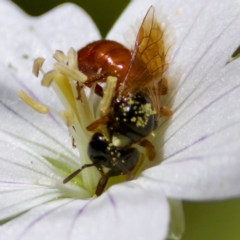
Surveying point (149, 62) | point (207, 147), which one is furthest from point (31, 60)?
point (207, 147)

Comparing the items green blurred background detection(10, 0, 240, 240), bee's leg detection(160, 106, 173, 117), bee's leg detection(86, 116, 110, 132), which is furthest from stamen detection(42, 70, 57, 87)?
green blurred background detection(10, 0, 240, 240)

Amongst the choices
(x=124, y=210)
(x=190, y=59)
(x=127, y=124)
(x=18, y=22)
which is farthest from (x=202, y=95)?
(x=18, y=22)

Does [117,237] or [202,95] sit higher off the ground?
[202,95]

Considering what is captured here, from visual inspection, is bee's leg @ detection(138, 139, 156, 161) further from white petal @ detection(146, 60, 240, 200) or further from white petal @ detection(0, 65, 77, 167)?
white petal @ detection(0, 65, 77, 167)

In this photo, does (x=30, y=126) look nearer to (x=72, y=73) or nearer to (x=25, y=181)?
(x=25, y=181)

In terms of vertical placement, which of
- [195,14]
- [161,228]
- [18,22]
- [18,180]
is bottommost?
[18,180]

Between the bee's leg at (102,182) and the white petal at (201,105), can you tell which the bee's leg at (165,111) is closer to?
the white petal at (201,105)

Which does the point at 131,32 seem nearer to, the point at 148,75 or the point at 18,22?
the point at 148,75
